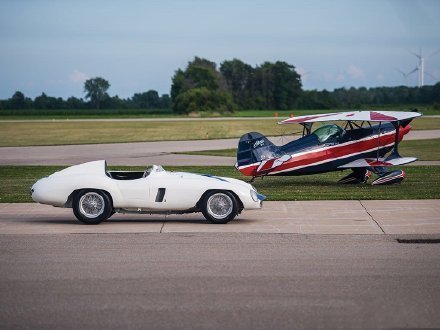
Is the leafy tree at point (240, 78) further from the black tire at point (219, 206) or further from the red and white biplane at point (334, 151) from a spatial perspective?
the black tire at point (219, 206)

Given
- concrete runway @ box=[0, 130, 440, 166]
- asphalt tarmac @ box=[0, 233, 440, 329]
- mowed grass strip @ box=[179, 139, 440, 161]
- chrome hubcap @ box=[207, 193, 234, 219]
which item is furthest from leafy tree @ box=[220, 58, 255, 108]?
asphalt tarmac @ box=[0, 233, 440, 329]

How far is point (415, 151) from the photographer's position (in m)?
36.2

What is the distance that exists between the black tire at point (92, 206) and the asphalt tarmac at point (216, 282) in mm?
953

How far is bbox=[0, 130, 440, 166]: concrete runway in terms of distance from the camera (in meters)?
31.1

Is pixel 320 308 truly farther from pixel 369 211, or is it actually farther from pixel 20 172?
pixel 20 172

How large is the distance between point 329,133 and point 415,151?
52.5 ft

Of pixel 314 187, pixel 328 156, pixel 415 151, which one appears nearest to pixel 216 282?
pixel 314 187

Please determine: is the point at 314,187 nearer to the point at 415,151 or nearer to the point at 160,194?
the point at 160,194

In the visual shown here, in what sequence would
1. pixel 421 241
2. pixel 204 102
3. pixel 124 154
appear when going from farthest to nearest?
pixel 204 102, pixel 124 154, pixel 421 241

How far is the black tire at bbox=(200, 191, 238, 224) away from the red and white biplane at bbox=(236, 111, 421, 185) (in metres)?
5.97

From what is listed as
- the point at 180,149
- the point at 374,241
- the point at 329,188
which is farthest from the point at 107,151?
the point at 374,241

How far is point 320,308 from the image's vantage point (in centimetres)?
821

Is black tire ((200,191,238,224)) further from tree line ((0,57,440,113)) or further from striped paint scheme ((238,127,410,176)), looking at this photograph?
tree line ((0,57,440,113))

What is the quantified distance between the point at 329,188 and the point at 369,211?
503 centimetres
